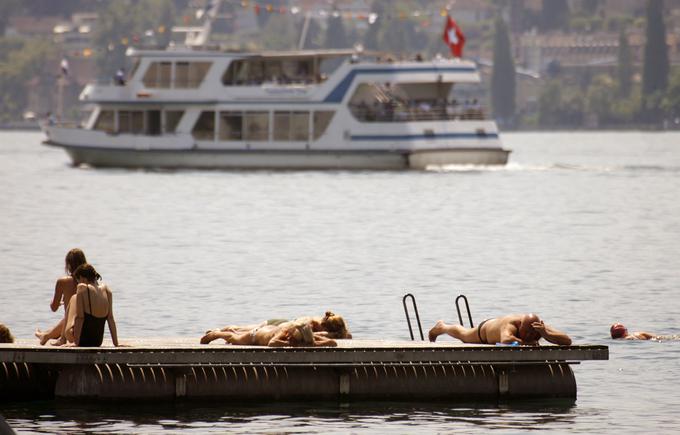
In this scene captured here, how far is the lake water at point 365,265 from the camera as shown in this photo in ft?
76.0

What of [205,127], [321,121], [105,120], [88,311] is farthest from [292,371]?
[105,120]

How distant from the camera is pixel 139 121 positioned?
82.9 m

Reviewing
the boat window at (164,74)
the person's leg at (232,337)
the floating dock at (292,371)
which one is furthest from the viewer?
the boat window at (164,74)

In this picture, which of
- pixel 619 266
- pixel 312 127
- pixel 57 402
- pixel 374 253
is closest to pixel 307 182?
pixel 312 127

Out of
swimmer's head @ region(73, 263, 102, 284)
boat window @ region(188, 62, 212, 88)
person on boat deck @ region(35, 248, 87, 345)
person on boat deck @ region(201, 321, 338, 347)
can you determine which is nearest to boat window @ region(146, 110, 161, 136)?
boat window @ region(188, 62, 212, 88)

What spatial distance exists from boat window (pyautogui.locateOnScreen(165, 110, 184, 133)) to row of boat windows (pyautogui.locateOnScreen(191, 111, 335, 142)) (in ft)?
2.59

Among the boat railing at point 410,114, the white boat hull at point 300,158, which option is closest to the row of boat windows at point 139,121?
the white boat hull at point 300,158

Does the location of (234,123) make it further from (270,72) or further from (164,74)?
(164,74)

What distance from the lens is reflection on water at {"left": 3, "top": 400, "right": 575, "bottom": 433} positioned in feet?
72.9

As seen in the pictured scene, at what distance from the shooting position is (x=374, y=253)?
49.1 meters

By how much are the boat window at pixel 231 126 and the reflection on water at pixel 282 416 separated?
58.5 m

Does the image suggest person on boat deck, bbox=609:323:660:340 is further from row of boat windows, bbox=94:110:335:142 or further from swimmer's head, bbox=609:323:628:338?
row of boat windows, bbox=94:110:335:142

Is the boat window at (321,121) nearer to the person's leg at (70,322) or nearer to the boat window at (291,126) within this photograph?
the boat window at (291,126)

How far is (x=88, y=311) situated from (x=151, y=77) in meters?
60.0
